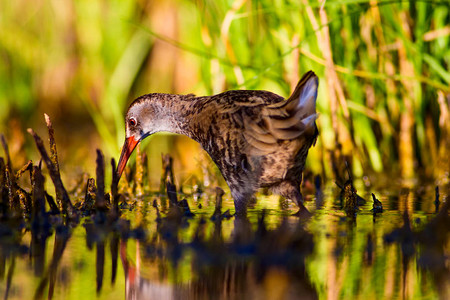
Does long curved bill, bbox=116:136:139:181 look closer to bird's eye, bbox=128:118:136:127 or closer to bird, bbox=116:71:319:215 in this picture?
bird's eye, bbox=128:118:136:127

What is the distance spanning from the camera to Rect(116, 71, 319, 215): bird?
3549 mm

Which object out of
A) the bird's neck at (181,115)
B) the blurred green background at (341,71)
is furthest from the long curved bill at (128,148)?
the blurred green background at (341,71)

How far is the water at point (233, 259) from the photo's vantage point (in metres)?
2.33

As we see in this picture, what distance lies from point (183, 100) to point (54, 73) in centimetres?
433

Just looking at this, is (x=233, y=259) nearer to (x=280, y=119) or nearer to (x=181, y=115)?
(x=280, y=119)

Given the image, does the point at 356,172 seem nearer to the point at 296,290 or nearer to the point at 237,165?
the point at 237,165

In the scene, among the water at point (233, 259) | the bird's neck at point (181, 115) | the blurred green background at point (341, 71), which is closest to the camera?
the water at point (233, 259)

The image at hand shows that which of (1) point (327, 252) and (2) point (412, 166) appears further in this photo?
(2) point (412, 166)

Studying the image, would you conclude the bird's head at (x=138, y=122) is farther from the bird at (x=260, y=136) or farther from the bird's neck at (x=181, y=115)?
the bird at (x=260, y=136)

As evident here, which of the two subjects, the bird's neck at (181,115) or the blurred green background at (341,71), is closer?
the bird's neck at (181,115)

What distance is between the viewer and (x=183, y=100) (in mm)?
4465

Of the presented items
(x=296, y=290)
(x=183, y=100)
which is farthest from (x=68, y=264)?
(x=183, y=100)

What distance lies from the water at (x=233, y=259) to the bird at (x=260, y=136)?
→ 26cm

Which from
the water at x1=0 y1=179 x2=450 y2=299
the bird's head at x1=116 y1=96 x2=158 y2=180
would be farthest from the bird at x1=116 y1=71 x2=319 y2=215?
the bird's head at x1=116 y1=96 x2=158 y2=180
